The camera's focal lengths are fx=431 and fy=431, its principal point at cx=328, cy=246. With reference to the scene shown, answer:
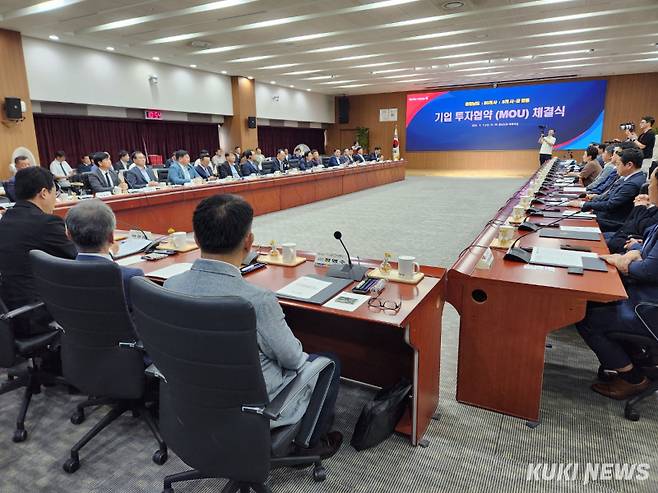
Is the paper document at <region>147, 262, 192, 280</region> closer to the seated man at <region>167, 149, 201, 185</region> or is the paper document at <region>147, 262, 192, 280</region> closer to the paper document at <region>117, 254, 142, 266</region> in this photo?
the paper document at <region>117, 254, 142, 266</region>

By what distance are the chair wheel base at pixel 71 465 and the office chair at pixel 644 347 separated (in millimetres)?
2235

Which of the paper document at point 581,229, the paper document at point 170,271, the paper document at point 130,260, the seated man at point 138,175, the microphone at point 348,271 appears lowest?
the paper document at point 130,260

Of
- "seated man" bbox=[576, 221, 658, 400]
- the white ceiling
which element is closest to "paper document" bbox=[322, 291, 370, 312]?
"seated man" bbox=[576, 221, 658, 400]

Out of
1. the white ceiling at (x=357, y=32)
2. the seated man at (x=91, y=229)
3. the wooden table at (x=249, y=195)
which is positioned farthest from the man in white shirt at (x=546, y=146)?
the seated man at (x=91, y=229)

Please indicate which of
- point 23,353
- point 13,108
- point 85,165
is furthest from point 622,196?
point 85,165

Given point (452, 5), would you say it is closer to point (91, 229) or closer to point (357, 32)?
point (357, 32)

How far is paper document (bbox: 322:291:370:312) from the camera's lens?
1613 millimetres

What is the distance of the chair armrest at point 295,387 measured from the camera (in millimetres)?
1127

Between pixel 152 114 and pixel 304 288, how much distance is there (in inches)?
399

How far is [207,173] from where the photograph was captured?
25.7 feet

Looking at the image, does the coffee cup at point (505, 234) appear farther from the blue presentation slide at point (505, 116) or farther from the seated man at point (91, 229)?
the blue presentation slide at point (505, 116)

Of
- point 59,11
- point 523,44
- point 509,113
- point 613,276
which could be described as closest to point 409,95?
point 509,113

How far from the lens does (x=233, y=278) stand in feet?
3.90

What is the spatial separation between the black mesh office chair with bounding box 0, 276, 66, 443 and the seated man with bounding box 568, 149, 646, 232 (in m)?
3.93
